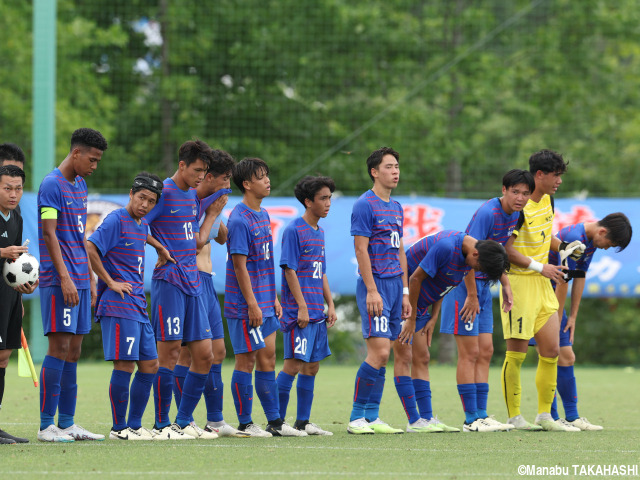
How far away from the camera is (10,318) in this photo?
6.43 metres

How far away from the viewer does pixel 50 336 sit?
6383 millimetres

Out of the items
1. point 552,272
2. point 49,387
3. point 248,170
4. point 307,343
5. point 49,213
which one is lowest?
point 49,387

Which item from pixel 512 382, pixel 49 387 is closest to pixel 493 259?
pixel 512 382

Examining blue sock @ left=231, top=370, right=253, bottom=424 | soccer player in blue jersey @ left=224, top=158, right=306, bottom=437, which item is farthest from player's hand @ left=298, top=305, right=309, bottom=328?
blue sock @ left=231, top=370, right=253, bottom=424

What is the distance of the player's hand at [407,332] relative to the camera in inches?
294

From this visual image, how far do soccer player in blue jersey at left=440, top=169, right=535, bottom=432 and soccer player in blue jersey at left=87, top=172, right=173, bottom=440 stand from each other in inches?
94.4

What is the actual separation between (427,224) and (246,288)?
8.71 metres

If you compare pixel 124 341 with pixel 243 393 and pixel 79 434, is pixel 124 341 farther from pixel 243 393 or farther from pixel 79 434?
pixel 243 393

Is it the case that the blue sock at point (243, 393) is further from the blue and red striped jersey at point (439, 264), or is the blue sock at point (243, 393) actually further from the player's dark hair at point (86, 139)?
the player's dark hair at point (86, 139)

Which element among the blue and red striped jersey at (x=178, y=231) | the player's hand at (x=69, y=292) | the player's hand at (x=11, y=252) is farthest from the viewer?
the blue and red striped jersey at (x=178, y=231)

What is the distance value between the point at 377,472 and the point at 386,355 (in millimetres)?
2083

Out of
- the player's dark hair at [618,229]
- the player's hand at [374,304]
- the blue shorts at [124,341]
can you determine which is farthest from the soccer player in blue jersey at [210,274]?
the player's dark hair at [618,229]

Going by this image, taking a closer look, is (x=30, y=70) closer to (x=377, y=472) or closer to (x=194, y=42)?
(x=194, y=42)

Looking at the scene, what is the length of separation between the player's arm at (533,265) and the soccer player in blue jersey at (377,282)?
2.70 feet
